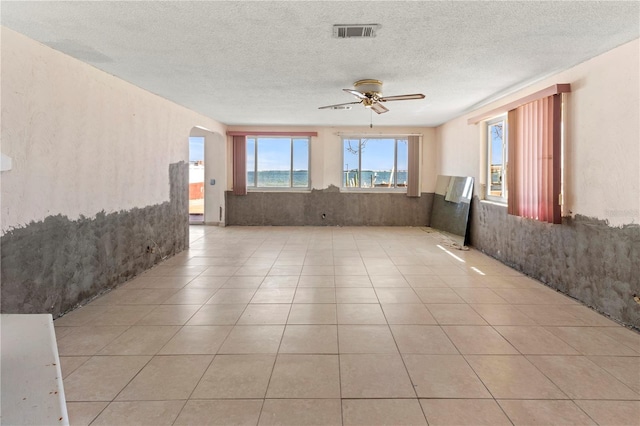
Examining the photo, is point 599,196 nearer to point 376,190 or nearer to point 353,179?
point 376,190

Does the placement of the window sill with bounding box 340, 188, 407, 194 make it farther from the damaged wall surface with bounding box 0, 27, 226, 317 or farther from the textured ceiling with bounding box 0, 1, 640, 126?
the damaged wall surface with bounding box 0, 27, 226, 317

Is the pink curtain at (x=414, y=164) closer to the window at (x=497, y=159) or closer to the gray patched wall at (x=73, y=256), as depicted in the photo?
the window at (x=497, y=159)

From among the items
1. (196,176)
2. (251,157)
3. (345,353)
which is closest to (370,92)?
(345,353)

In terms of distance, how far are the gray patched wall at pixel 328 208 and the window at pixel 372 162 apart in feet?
1.24

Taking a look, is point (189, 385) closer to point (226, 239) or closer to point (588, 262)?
point (588, 262)

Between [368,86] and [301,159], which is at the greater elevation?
[368,86]

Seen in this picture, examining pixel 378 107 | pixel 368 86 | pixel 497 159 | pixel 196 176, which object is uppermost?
pixel 368 86

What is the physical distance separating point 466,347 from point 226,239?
5.15 m

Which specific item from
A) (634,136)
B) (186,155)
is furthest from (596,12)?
(186,155)

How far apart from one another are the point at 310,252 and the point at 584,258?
352 cm

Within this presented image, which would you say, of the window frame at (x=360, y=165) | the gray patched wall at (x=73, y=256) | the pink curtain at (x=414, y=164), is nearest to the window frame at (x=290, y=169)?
the window frame at (x=360, y=165)

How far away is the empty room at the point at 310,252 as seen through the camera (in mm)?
1885

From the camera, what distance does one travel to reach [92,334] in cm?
264

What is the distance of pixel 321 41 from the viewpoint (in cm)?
285
